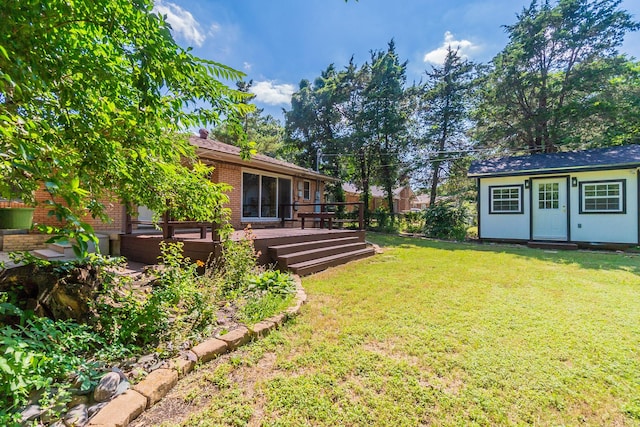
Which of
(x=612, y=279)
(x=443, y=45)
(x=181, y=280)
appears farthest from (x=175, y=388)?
(x=443, y=45)

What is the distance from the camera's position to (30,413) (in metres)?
1.62

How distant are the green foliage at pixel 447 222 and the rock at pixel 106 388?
12949 mm

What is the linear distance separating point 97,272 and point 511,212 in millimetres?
13033

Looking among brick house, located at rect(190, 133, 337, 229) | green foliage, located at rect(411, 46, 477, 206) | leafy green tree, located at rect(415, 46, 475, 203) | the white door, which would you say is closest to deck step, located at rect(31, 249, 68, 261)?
brick house, located at rect(190, 133, 337, 229)

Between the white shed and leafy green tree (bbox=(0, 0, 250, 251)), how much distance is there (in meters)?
12.2

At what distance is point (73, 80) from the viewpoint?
5.53 feet

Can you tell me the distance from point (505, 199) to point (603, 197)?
9.33 ft

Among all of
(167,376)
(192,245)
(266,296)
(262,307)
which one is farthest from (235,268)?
(167,376)

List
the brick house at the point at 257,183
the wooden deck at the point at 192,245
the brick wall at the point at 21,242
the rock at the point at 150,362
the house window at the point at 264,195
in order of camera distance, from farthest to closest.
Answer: the house window at the point at 264,195, the brick house at the point at 257,183, the brick wall at the point at 21,242, the wooden deck at the point at 192,245, the rock at the point at 150,362

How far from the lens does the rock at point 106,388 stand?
182 cm

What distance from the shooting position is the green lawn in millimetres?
1863

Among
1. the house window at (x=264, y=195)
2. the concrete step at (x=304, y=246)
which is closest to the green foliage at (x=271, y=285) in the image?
the concrete step at (x=304, y=246)

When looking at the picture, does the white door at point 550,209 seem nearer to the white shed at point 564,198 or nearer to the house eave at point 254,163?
the white shed at point 564,198

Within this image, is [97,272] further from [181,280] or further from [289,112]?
[289,112]
